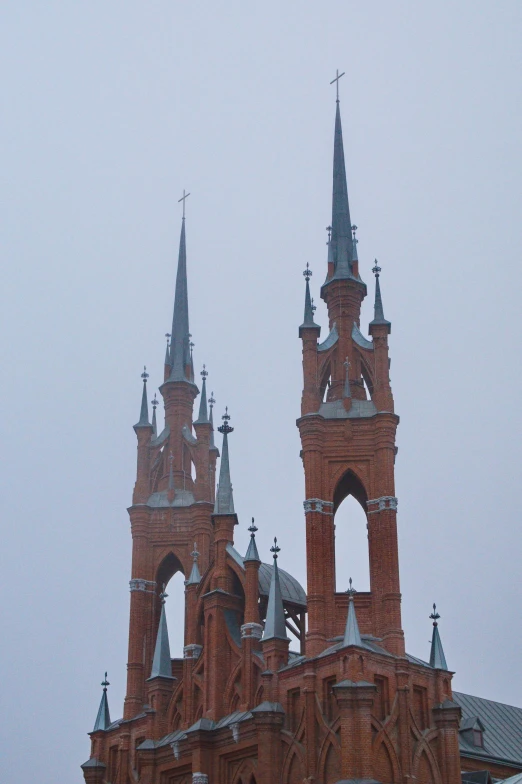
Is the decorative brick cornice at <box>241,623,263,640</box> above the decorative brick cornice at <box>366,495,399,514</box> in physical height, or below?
below

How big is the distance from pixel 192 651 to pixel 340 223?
19005mm

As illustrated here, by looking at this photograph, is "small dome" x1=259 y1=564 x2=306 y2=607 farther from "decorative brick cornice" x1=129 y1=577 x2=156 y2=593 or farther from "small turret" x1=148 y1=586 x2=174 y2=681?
"decorative brick cornice" x1=129 y1=577 x2=156 y2=593

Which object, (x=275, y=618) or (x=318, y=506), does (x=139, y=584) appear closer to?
(x=275, y=618)

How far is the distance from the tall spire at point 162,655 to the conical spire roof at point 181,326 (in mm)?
13138

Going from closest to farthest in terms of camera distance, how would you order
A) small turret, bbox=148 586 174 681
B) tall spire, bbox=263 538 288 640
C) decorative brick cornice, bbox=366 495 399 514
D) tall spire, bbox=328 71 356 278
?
1. tall spire, bbox=263 538 288 640
2. decorative brick cornice, bbox=366 495 399 514
3. small turret, bbox=148 586 174 681
4. tall spire, bbox=328 71 356 278

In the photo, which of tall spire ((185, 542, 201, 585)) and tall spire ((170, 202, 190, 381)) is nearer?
tall spire ((185, 542, 201, 585))

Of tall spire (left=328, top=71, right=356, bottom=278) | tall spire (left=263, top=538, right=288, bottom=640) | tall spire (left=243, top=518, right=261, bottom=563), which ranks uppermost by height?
tall spire (left=328, top=71, right=356, bottom=278)

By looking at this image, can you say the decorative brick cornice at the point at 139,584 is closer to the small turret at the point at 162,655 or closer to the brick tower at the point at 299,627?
the brick tower at the point at 299,627

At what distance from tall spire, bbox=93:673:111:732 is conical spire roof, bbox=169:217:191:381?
1472 cm

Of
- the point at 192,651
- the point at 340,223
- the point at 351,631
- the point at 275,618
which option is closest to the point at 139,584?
the point at 192,651

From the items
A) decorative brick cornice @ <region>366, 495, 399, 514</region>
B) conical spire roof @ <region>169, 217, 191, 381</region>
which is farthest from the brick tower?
conical spire roof @ <region>169, 217, 191, 381</region>

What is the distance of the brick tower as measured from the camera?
139 ft

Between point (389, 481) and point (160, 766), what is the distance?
47.2 ft

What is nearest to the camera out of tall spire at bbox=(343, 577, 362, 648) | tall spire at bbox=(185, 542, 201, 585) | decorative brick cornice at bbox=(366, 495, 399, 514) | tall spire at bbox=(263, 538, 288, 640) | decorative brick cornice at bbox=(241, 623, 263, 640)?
tall spire at bbox=(343, 577, 362, 648)
